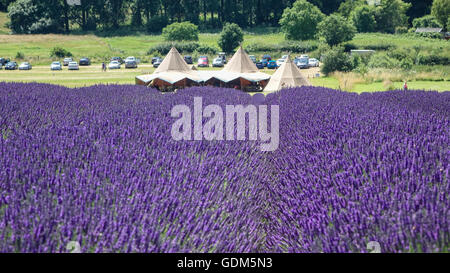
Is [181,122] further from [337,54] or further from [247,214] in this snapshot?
[337,54]

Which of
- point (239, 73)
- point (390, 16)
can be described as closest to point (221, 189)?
point (239, 73)

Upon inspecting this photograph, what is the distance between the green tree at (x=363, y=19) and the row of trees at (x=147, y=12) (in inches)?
225

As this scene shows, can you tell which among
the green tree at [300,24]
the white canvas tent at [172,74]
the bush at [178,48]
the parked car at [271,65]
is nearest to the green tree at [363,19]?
the green tree at [300,24]

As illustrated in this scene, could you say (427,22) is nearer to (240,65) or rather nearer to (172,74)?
(240,65)

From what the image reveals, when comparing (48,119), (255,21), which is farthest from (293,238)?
(255,21)

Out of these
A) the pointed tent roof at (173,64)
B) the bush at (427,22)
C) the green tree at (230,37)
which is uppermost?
the bush at (427,22)

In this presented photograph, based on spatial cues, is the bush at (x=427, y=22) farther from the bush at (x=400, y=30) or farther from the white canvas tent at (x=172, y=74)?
the white canvas tent at (x=172, y=74)

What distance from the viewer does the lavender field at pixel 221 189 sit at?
2504 mm

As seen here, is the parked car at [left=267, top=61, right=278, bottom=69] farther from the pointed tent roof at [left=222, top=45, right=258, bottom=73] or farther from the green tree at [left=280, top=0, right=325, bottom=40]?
the green tree at [left=280, top=0, right=325, bottom=40]

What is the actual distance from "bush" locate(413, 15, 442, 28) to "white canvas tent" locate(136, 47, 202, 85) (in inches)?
2267

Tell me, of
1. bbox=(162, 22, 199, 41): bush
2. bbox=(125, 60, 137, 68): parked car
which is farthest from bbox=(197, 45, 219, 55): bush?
bbox=(125, 60, 137, 68): parked car

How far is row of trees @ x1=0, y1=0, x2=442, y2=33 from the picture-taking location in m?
62.2

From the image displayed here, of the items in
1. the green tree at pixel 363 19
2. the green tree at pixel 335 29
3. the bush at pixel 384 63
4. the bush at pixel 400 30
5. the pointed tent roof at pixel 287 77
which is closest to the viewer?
the pointed tent roof at pixel 287 77

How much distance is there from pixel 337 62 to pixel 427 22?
150 ft
